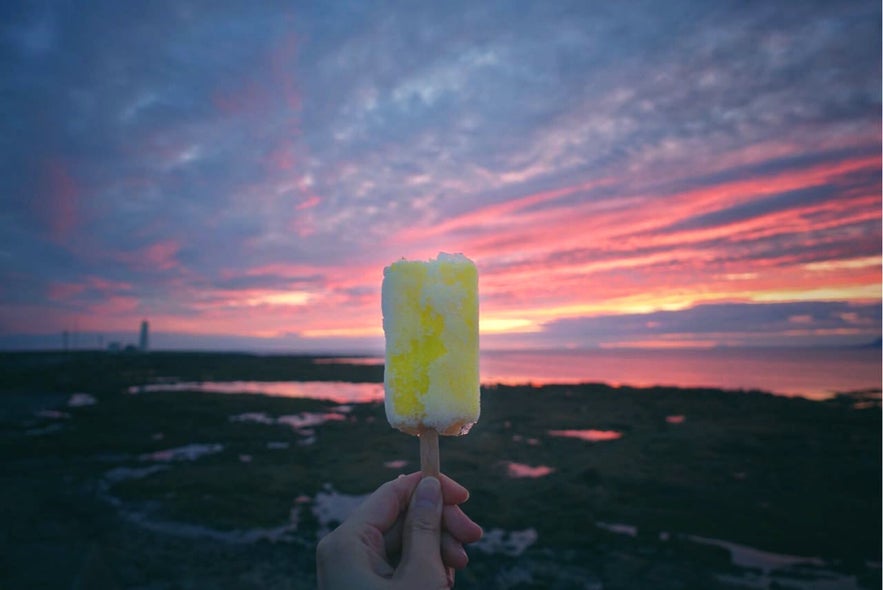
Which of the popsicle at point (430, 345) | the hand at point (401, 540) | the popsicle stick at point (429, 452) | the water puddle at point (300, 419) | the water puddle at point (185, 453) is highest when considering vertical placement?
the popsicle at point (430, 345)

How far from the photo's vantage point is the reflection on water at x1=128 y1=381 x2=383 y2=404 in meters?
35.7

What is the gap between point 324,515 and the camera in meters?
11.0

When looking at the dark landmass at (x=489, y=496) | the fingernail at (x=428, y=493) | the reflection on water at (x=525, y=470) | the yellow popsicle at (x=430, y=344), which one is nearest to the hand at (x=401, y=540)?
the fingernail at (x=428, y=493)

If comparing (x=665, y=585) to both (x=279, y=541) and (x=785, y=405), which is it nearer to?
(x=279, y=541)

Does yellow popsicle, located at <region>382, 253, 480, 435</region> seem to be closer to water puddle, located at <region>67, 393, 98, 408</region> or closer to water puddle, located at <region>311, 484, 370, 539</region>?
water puddle, located at <region>311, 484, 370, 539</region>

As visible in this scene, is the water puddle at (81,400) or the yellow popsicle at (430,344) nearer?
the yellow popsicle at (430,344)

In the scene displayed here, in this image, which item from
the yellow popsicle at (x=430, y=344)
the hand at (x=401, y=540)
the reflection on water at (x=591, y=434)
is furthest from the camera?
the reflection on water at (x=591, y=434)

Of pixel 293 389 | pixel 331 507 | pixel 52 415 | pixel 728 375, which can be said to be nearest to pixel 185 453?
pixel 331 507

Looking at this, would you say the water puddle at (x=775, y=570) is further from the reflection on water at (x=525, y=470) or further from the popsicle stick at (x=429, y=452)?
the popsicle stick at (x=429, y=452)

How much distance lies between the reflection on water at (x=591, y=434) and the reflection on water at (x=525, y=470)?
509 cm

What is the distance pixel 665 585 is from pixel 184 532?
8.96 metres

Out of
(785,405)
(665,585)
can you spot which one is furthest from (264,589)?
(785,405)

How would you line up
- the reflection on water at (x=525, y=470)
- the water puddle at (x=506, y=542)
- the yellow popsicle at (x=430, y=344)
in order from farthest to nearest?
1. the reflection on water at (x=525, y=470)
2. the water puddle at (x=506, y=542)
3. the yellow popsicle at (x=430, y=344)

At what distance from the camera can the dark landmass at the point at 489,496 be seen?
27.6 ft
